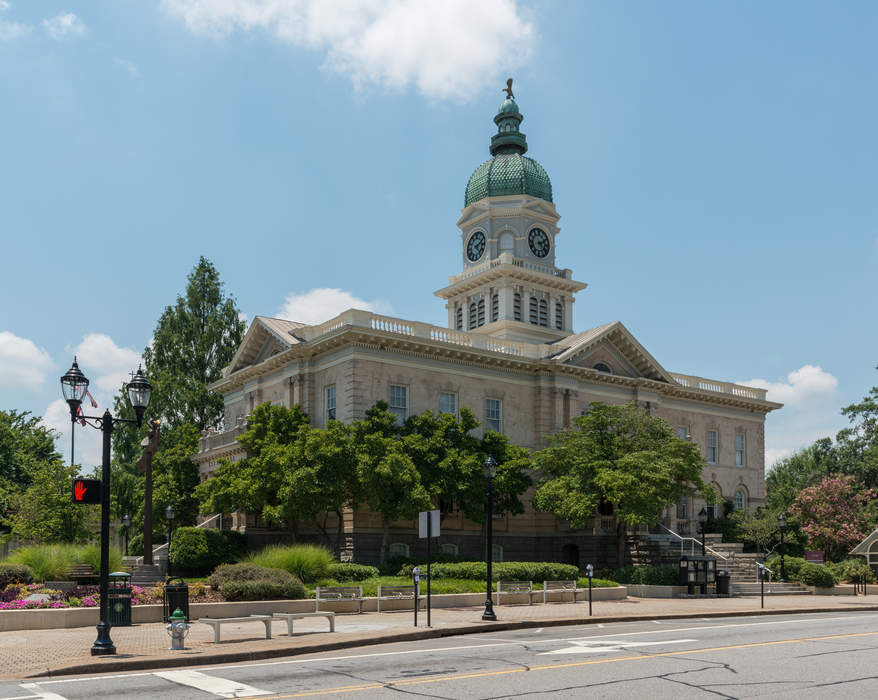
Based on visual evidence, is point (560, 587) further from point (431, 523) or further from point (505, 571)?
point (431, 523)

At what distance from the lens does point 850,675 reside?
13.5m

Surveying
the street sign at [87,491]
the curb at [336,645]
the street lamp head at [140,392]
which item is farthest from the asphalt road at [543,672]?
the street lamp head at [140,392]

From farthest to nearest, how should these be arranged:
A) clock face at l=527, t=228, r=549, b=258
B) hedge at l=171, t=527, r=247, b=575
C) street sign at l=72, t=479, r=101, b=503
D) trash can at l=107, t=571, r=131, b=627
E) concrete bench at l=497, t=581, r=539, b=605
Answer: clock face at l=527, t=228, r=549, b=258 → hedge at l=171, t=527, r=247, b=575 → concrete bench at l=497, t=581, r=539, b=605 → trash can at l=107, t=571, r=131, b=627 → street sign at l=72, t=479, r=101, b=503

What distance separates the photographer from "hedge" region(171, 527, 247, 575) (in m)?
37.5

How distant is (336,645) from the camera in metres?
18.0

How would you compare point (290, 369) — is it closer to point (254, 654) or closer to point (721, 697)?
point (254, 654)

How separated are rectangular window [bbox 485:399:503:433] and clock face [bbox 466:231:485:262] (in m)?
14.0

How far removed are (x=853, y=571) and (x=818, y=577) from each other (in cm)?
318

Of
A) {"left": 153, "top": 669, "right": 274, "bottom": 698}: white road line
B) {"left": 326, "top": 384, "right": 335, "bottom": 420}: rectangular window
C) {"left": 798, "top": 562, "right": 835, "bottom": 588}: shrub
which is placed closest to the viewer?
{"left": 153, "top": 669, "right": 274, "bottom": 698}: white road line

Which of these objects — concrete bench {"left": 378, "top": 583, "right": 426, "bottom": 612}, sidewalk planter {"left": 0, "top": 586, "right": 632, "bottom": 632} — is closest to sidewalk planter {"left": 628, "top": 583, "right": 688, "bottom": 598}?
sidewalk planter {"left": 0, "top": 586, "right": 632, "bottom": 632}

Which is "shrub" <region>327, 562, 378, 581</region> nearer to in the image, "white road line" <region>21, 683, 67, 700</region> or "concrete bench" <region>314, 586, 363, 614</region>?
"concrete bench" <region>314, 586, 363, 614</region>

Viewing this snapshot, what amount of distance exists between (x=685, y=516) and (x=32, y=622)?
38117mm

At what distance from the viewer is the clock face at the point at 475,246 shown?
184 ft

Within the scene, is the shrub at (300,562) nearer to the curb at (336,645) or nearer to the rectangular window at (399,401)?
the curb at (336,645)
